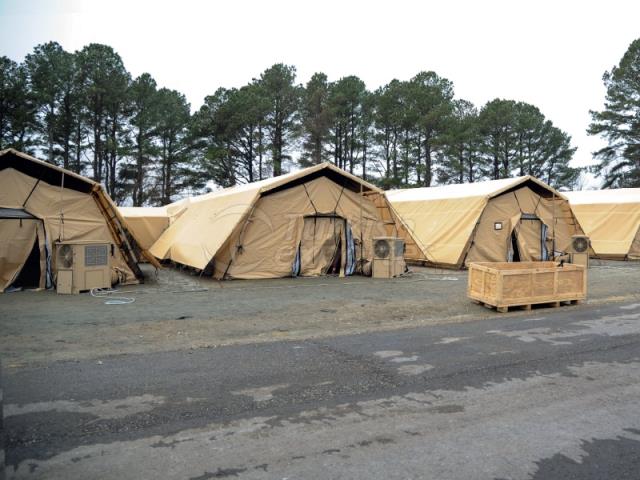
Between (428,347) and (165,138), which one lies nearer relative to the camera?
(428,347)

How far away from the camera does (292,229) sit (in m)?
13.9

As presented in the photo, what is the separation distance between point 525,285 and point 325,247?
21.1 feet

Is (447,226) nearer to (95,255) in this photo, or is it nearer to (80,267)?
(95,255)

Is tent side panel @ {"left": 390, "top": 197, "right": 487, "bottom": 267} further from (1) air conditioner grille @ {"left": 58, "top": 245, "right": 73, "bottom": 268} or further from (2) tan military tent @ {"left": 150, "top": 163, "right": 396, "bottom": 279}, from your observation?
(1) air conditioner grille @ {"left": 58, "top": 245, "right": 73, "bottom": 268}

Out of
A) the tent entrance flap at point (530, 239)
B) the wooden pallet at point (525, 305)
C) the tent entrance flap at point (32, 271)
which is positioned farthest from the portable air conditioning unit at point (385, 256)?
the tent entrance flap at point (32, 271)

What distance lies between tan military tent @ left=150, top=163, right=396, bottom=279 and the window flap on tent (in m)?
3.98

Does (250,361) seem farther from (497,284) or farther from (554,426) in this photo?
(497,284)

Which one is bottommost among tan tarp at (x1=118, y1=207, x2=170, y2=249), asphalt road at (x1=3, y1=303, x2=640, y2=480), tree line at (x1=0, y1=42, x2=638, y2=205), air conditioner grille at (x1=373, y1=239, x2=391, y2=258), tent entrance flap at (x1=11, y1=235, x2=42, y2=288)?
asphalt road at (x1=3, y1=303, x2=640, y2=480)

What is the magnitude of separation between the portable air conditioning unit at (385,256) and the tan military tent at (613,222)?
462 inches

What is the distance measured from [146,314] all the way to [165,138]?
26.6 metres

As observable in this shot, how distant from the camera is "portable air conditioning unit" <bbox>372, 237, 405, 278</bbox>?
13859 millimetres

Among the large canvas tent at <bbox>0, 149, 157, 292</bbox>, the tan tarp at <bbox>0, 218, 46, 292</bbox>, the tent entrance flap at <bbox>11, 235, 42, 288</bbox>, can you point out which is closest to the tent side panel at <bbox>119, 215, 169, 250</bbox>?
the tent entrance flap at <bbox>11, 235, 42, 288</bbox>

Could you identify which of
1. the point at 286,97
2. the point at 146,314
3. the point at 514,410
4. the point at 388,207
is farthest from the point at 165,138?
the point at 514,410

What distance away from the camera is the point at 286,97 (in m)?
33.0
